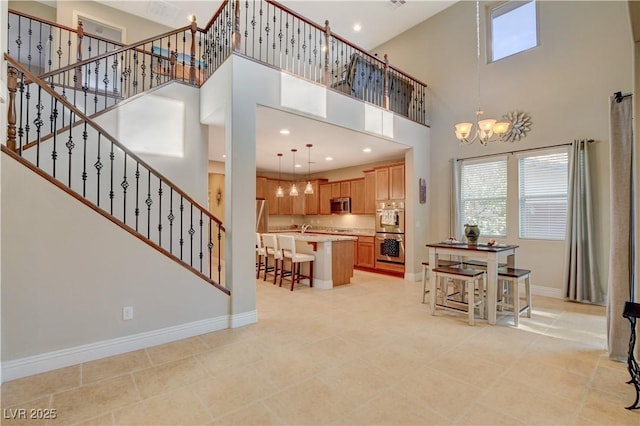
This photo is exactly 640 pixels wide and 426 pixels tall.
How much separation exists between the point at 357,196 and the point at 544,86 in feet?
14.4

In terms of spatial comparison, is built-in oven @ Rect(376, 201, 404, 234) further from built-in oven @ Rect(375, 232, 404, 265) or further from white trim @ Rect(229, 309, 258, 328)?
white trim @ Rect(229, 309, 258, 328)

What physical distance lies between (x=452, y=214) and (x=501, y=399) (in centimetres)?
432

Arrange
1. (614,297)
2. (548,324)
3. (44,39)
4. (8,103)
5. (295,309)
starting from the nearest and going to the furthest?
(614,297), (8,103), (548,324), (295,309), (44,39)

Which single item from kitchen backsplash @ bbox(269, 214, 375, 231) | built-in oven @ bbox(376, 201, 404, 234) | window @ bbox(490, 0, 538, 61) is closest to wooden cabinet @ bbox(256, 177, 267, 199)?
kitchen backsplash @ bbox(269, 214, 375, 231)

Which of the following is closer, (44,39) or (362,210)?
(44,39)

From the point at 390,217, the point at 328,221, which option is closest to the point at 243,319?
the point at 390,217

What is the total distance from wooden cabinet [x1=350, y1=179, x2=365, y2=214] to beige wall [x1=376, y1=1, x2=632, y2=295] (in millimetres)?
1923

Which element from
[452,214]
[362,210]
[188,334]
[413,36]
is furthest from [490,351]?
[413,36]

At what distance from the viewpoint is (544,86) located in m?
4.96

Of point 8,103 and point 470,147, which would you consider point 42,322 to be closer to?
point 8,103

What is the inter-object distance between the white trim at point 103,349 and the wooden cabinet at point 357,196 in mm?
5047

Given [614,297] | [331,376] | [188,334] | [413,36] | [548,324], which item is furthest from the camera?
[413,36]

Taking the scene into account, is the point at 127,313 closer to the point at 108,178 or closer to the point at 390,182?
the point at 108,178

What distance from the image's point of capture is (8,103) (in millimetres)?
2918
